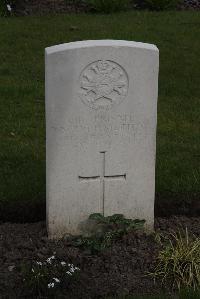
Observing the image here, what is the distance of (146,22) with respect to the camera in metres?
11.5

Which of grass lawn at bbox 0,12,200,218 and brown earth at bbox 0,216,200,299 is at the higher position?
grass lawn at bbox 0,12,200,218

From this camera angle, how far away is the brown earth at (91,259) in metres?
4.73

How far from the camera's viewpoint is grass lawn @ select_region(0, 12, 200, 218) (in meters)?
6.32

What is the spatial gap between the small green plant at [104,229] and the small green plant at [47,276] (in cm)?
46

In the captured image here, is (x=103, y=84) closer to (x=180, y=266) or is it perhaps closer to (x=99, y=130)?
(x=99, y=130)

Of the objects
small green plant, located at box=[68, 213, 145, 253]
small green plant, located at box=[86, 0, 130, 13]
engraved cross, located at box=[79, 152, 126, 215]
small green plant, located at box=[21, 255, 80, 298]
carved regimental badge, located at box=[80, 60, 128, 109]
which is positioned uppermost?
small green plant, located at box=[86, 0, 130, 13]

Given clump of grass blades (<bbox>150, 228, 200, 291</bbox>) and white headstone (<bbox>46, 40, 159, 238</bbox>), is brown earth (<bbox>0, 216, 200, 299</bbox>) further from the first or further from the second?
white headstone (<bbox>46, 40, 159, 238</bbox>)

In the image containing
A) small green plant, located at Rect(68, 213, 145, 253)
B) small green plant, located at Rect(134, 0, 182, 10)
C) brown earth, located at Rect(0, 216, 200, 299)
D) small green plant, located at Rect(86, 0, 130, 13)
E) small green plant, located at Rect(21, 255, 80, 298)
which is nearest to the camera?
small green plant, located at Rect(21, 255, 80, 298)

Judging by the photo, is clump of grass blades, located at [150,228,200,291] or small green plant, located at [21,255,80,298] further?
clump of grass blades, located at [150,228,200,291]

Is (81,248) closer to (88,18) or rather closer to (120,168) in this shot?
(120,168)

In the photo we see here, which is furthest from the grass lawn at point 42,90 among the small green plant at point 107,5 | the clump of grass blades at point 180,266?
the clump of grass blades at point 180,266

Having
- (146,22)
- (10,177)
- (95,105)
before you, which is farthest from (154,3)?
(95,105)

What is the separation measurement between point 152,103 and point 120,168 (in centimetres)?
50

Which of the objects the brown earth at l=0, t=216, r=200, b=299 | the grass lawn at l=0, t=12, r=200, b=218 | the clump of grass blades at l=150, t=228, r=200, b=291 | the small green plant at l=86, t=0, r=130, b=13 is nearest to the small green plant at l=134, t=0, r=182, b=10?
the grass lawn at l=0, t=12, r=200, b=218
